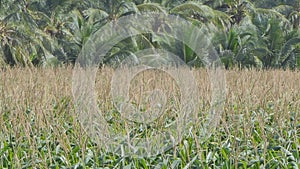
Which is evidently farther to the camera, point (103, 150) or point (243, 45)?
point (243, 45)

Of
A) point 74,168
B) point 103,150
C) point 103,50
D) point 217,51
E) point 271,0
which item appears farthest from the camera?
point 271,0

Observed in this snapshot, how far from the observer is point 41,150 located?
138 inches

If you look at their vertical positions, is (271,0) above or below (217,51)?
above

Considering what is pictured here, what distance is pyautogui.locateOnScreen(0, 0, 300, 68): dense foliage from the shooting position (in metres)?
12.0

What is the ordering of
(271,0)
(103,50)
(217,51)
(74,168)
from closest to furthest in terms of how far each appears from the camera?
(74,168)
(103,50)
(217,51)
(271,0)

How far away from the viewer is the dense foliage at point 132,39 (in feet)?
39.3

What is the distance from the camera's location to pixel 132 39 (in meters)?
12.2

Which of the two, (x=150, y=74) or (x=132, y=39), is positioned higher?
(x=132, y=39)

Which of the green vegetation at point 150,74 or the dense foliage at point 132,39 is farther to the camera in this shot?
the dense foliage at point 132,39

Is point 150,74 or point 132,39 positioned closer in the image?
point 150,74

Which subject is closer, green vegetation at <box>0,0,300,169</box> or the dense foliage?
green vegetation at <box>0,0,300,169</box>

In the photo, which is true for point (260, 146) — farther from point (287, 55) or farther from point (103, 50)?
point (287, 55)

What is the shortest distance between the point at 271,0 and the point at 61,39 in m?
10.5

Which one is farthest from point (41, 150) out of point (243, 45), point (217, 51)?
point (243, 45)
